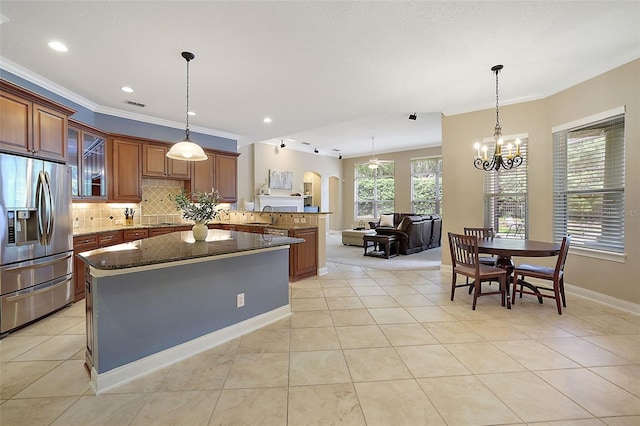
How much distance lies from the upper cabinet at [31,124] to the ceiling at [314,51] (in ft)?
1.57

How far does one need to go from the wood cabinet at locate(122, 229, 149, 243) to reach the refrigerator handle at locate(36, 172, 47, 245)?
1.34 meters

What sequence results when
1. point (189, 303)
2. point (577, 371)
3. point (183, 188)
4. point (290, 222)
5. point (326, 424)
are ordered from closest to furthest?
point (326, 424)
point (577, 371)
point (189, 303)
point (290, 222)
point (183, 188)

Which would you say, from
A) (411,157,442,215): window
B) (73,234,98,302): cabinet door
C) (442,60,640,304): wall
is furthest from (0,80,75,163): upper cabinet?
(411,157,442,215): window

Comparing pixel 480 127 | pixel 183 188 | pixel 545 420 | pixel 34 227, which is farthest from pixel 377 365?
pixel 183 188

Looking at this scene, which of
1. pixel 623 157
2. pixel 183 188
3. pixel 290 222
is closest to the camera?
pixel 623 157

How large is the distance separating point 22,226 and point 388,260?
5719mm

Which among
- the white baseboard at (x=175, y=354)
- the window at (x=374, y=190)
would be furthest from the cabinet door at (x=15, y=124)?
the window at (x=374, y=190)

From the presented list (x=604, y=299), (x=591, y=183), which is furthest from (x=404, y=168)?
(x=604, y=299)

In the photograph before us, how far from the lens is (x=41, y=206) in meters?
Result: 2.97

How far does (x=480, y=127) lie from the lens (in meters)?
4.82

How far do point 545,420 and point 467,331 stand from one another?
3.81 feet

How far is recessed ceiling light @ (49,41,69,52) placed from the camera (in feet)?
9.12

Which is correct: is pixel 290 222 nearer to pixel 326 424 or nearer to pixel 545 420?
pixel 326 424

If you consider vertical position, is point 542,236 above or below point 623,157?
below
